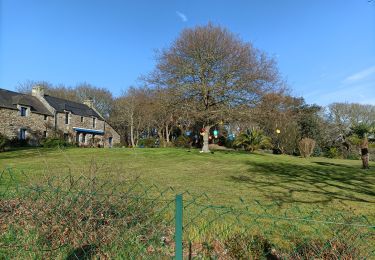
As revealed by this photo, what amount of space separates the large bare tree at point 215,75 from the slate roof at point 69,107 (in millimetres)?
19563

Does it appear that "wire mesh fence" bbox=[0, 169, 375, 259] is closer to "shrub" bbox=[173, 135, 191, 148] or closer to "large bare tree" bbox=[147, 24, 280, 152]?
"large bare tree" bbox=[147, 24, 280, 152]

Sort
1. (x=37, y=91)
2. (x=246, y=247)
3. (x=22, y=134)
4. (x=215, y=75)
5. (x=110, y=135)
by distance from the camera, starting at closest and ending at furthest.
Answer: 1. (x=246, y=247)
2. (x=215, y=75)
3. (x=22, y=134)
4. (x=37, y=91)
5. (x=110, y=135)

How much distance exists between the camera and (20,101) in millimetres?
31062

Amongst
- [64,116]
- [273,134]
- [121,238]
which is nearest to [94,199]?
[121,238]

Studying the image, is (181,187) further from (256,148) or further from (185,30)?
(256,148)

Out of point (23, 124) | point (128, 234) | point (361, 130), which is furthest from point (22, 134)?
point (361, 130)

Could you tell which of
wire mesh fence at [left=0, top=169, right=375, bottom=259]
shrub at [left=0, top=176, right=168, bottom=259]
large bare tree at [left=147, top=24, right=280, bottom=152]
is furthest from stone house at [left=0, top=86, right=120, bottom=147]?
wire mesh fence at [left=0, top=169, right=375, bottom=259]

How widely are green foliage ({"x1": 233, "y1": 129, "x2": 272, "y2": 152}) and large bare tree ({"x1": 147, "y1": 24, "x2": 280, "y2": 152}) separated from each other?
25.3 feet

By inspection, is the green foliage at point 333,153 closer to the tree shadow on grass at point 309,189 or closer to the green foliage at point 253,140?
the green foliage at point 253,140

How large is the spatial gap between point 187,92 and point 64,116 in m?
21.4

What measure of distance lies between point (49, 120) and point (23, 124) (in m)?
3.32

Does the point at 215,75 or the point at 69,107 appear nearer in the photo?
the point at 215,75

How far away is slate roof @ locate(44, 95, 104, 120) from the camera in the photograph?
118 ft

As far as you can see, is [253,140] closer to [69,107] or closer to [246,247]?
[69,107]
